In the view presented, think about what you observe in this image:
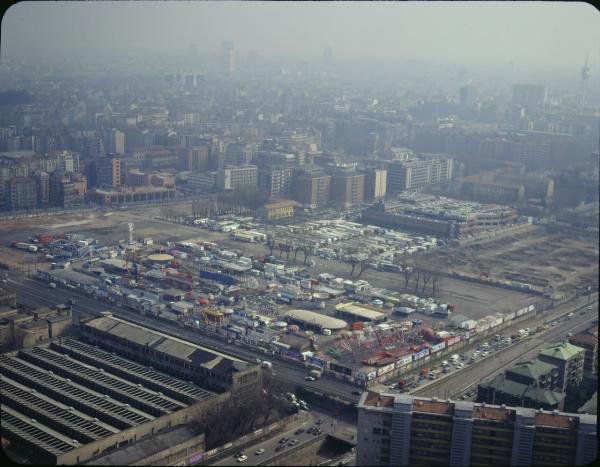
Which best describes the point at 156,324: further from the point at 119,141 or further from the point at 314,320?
the point at 119,141

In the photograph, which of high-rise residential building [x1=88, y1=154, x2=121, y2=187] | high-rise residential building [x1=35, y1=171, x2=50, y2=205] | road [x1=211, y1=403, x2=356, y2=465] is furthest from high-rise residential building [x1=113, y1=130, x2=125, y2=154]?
road [x1=211, y1=403, x2=356, y2=465]

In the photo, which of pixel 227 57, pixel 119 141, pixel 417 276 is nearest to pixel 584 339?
pixel 417 276

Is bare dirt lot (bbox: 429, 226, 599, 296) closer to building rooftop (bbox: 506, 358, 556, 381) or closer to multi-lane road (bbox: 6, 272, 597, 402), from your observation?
multi-lane road (bbox: 6, 272, 597, 402)

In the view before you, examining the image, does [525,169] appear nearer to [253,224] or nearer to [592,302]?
[253,224]

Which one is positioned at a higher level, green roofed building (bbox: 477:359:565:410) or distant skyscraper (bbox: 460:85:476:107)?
distant skyscraper (bbox: 460:85:476:107)

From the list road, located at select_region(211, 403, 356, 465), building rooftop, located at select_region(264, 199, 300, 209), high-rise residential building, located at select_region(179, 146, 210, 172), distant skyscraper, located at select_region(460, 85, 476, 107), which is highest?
distant skyscraper, located at select_region(460, 85, 476, 107)

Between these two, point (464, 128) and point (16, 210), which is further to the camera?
point (464, 128)

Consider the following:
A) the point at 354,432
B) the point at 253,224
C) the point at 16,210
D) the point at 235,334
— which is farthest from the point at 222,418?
the point at 16,210
